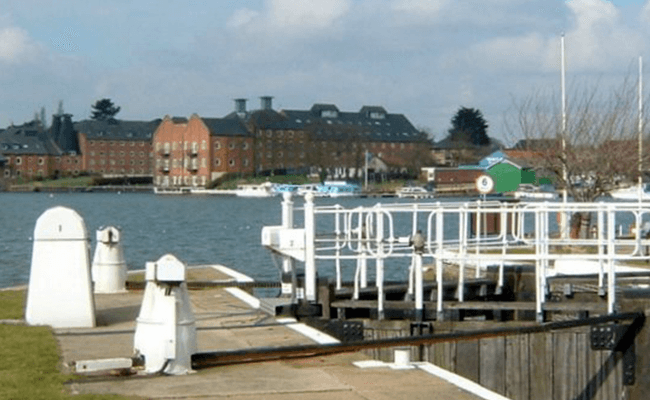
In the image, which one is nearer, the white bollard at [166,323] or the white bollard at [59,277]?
the white bollard at [166,323]

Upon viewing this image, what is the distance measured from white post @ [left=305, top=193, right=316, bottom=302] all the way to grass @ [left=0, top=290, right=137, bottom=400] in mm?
3494

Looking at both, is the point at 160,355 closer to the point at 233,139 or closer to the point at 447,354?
the point at 447,354

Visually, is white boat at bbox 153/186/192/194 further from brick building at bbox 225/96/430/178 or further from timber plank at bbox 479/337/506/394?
timber plank at bbox 479/337/506/394

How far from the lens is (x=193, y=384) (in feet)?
34.9

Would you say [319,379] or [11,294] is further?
[11,294]

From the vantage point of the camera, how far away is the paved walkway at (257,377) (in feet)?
33.6

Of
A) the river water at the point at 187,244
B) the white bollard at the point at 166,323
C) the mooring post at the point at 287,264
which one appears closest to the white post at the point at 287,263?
the mooring post at the point at 287,264

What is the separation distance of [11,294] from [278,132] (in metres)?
167


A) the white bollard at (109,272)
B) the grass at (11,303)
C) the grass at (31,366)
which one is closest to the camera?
the grass at (31,366)

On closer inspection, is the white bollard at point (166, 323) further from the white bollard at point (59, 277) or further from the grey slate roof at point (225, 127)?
the grey slate roof at point (225, 127)

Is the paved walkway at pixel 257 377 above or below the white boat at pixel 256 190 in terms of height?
below

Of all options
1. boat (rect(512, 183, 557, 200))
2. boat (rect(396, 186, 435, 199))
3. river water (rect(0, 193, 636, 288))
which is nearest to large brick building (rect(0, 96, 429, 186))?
boat (rect(396, 186, 435, 199))

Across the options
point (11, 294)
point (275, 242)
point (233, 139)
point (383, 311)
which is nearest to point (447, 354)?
point (383, 311)

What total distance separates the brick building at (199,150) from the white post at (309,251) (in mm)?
164316
